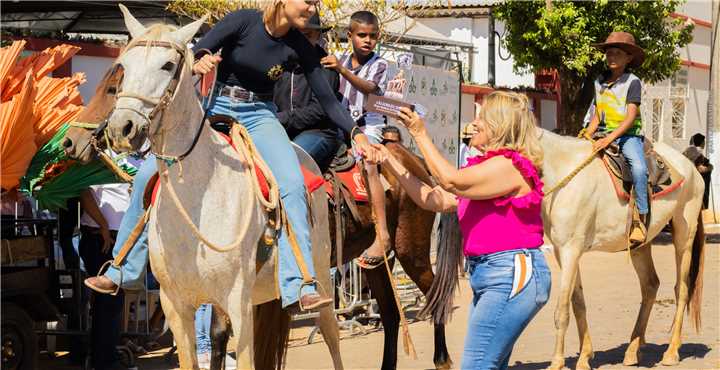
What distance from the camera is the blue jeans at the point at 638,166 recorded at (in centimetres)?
1025

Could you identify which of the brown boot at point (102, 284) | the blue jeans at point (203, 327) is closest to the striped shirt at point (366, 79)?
the blue jeans at point (203, 327)

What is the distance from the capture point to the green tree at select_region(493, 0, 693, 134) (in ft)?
70.3

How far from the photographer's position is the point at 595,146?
33.7 feet

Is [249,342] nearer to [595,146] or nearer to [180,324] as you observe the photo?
[180,324]

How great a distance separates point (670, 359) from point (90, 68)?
7147 millimetres

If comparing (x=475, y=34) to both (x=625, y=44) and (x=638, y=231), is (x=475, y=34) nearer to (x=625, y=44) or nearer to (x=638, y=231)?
(x=625, y=44)

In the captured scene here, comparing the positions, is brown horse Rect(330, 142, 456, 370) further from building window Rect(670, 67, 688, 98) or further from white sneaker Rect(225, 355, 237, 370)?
building window Rect(670, 67, 688, 98)

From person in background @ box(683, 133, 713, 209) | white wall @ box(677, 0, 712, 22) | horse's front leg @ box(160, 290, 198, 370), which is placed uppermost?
white wall @ box(677, 0, 712, 22)

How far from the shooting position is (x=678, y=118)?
34844 mm

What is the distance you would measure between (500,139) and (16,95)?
3822 millimetres

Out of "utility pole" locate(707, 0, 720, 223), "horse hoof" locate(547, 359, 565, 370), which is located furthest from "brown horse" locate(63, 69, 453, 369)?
"utility pole" locate(707, 0, 720, 223)

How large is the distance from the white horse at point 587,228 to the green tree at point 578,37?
1056 cm

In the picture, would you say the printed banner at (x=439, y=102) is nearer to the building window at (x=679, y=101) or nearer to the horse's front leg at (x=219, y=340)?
the horse's front leg at (x=219, y=340)

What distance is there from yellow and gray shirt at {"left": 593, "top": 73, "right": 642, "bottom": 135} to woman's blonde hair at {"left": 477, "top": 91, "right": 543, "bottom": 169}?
469 centimetres
